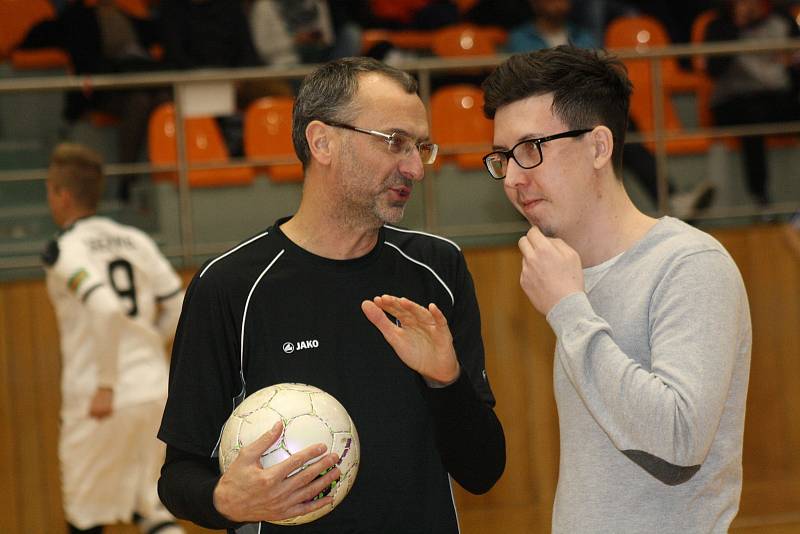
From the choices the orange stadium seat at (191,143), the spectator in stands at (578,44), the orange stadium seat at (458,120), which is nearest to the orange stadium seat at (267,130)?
the orange stadium seat at (191,143)

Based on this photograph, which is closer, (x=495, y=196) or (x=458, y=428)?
(x=458, y=428)

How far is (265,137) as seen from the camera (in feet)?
23.5

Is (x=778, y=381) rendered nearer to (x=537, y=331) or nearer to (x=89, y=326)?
(x=537, y=331)

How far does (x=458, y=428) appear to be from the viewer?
8.04 ft

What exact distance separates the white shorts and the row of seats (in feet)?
6.89

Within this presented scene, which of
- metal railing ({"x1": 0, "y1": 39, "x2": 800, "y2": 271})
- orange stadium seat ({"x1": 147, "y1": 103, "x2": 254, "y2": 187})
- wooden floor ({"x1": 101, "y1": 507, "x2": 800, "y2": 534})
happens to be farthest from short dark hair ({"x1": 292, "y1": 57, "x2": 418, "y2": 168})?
orange stadium seat ({"x1": 147, "y1": 103, "x2": 254, "y2": 187})

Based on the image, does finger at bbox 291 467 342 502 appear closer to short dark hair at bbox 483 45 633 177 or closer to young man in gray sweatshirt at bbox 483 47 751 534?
young man in gray sweatshirt at bbox 483 47 751 534

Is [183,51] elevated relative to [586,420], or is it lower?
elevated

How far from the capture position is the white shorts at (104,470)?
513 cm

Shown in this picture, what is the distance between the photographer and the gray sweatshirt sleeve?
6.17 ft

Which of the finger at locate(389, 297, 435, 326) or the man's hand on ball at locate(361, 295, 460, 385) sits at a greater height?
the finger at locate(389, 297, 435, 326)

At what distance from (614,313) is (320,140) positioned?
39.5 inches

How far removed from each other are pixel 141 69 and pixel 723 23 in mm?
4855

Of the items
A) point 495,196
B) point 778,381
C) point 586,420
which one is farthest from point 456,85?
point 586,420
